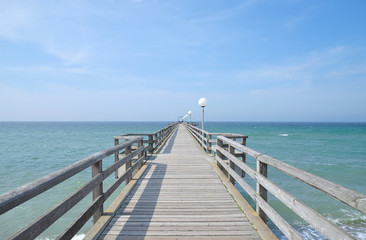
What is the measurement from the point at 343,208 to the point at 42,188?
906 centimetres

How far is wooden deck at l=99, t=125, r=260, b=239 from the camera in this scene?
2635 millimetres

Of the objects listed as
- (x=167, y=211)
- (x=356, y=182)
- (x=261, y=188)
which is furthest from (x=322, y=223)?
(x=356, y=182)

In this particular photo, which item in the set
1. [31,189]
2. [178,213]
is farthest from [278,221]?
[31,189]

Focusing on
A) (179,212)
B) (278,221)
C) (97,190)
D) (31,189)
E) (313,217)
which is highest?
(31,189)

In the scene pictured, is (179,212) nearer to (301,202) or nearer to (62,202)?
(62,202)

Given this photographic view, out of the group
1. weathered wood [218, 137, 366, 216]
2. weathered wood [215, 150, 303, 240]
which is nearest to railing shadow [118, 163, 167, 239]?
weathered wood [215, 150, 303, 240]

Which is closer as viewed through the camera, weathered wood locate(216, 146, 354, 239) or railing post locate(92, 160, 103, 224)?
weathered wood locate(216, 146, 354, 239)

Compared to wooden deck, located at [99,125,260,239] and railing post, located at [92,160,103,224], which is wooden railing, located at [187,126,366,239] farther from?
railing post, located at [92,160,103,224]

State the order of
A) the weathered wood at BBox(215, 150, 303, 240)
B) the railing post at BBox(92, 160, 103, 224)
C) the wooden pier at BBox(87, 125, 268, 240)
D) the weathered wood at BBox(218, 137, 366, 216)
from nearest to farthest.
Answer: the weathered wood at BBox(218, 137, 366, 216) < the weathered wood at BBox(215, 150, 303, 240) < the wooden pier at BBox(87, 125, 268, 240) < the railing post at BBox(92, 160, 103, 224)

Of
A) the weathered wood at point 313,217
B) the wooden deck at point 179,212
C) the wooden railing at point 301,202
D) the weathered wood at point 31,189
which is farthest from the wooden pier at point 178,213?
the weathered wood at point 31,189

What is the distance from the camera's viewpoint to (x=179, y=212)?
3.24m

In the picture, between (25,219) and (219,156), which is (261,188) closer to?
(219,156)

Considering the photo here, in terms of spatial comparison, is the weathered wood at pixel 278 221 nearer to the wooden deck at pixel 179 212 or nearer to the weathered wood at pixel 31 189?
the wooden deck at pixel 179 212

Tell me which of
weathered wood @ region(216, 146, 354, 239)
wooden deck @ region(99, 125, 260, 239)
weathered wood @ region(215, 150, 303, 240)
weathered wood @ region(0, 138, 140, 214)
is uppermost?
weathered wood @ region(0, 138, 140, 214)
